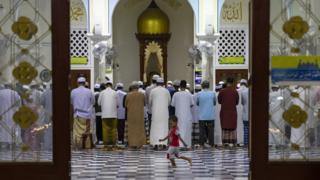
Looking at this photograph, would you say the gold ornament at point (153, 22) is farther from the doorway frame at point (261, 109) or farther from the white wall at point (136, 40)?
the doorway frame at point (261, 109)

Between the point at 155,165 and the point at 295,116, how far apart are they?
3988 millimetres

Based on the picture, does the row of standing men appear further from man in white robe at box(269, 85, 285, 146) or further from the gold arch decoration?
the gold arch decoration

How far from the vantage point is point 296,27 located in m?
6.23

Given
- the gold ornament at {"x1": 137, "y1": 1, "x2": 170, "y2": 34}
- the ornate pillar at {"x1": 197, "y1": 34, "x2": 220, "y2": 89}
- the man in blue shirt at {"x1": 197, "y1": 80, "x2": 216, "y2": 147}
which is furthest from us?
the gold ornament at {"x1": 137, "y1": 1, "x2": 170, "y2": 34}

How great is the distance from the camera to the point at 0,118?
6.31m

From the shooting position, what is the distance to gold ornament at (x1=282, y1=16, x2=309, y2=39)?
6220mm

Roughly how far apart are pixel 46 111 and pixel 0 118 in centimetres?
49

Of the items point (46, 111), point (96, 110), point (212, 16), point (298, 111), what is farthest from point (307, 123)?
point (212, 16)

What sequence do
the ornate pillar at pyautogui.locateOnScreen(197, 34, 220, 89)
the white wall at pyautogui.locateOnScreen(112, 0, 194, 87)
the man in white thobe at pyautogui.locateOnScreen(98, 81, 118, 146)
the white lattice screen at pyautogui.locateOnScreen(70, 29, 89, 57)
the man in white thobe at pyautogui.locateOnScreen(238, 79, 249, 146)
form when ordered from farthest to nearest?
the white wall at pyautogui.locateOnScreen(112, 0, 194, 87), the white lattice screen at pyautogui.locateOnScreen(70, 29, 89, 57), the ornate pillar at pyautogui.locateOnScreen(197, 34, 220, 89), the man in white thobe at pyautogui.locateOnScreen(238, 79, 249, 146), the man in white thobe at pyautogui.locateOnScreen(98, 81, 118, 146)

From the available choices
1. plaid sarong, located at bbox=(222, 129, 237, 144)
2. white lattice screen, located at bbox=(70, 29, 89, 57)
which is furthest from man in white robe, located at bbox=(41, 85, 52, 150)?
white lattice screen, located at bbox=(70, 29, 89, 57)

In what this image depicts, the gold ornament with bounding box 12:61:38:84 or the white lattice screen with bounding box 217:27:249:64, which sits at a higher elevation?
the white lattice screen with bounding box 217:27:249:64

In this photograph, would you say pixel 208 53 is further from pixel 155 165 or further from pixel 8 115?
pixel 8 115

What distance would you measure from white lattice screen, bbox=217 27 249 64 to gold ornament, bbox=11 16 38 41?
1283 cm

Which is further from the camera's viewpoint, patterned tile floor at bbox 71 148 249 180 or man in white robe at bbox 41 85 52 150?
patterned tile floor at bbox 71 148 249 180
